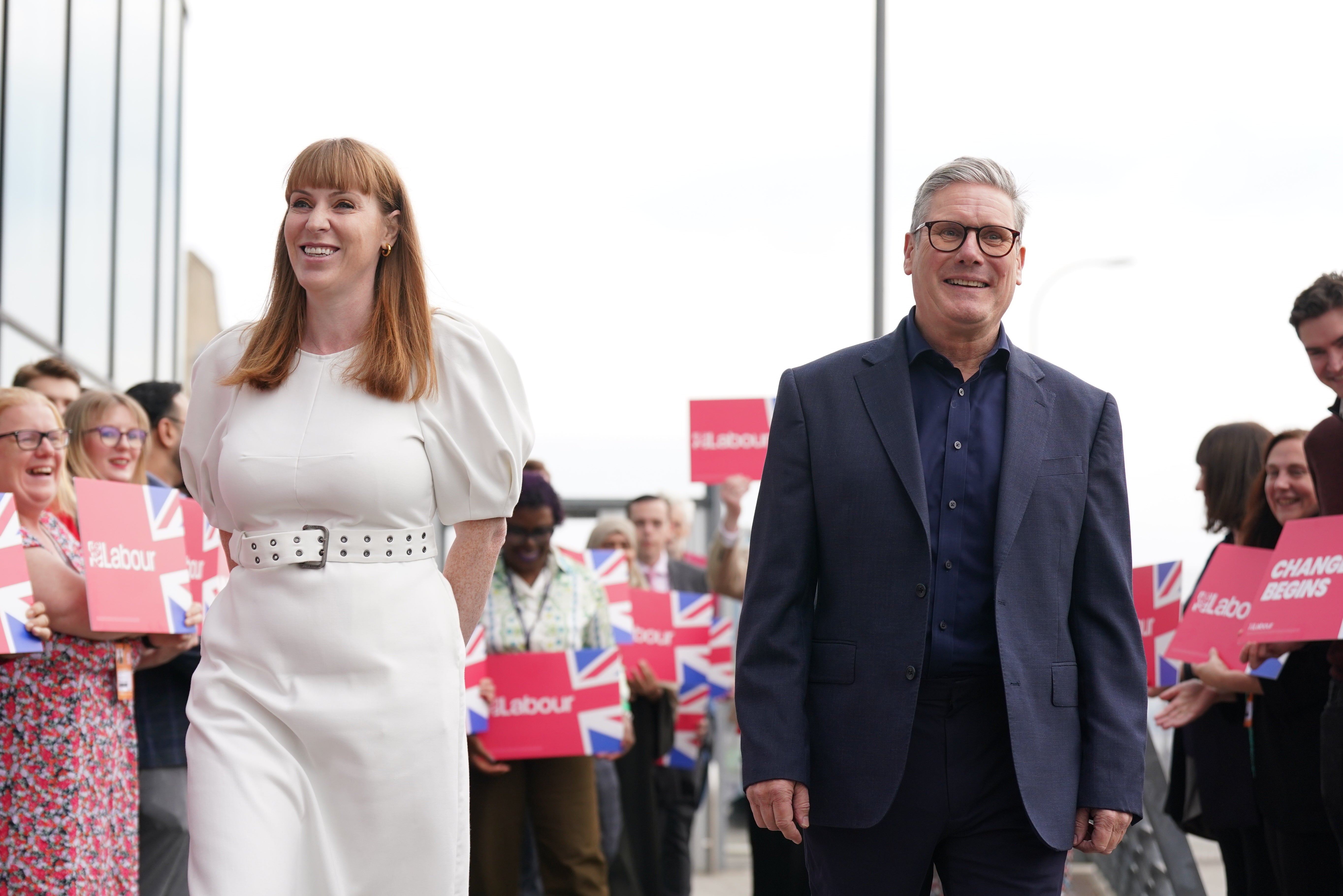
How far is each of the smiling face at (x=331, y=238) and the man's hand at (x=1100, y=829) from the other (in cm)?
212

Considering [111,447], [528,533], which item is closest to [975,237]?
[111,447]

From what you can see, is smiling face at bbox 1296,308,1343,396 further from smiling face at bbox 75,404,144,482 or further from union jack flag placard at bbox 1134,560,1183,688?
smiling face at bbox 75,404,144,482

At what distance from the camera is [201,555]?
21.2ft

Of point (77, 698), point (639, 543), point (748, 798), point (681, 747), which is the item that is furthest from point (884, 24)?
point (748, 798)

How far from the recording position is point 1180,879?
7.03 meters

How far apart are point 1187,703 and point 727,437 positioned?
3.85 m

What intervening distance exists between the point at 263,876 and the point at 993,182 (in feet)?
7.44

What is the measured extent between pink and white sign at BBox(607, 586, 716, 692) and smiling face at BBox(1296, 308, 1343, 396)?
4.81 metres

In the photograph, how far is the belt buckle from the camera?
3.50 m

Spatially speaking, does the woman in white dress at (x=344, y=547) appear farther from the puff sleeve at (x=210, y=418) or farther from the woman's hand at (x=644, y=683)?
the woman's hand at (x=644, y=683)

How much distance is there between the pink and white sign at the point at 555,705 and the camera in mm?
7270

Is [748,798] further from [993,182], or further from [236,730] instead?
[993,182]

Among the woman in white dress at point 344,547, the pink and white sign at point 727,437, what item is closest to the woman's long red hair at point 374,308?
the woman in white dress at point 344,547

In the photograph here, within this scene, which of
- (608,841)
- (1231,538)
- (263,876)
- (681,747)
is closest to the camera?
(263,876)
